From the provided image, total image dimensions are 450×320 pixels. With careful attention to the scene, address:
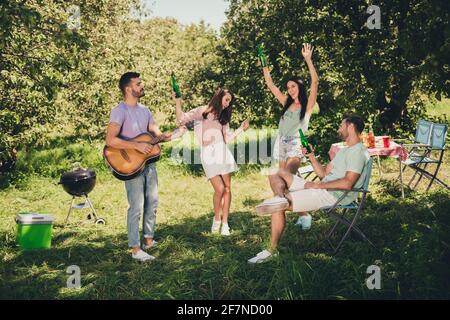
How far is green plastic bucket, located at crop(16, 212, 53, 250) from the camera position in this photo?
6324 mm

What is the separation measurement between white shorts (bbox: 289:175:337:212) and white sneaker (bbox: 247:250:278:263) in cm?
53

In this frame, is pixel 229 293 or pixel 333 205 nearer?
→ pixel 229 293

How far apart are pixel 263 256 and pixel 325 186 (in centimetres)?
102

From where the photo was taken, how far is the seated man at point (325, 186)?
535cm

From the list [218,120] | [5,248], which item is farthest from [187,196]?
[5,248]

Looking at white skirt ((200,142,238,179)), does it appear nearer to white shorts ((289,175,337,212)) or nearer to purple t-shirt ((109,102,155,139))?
purple t-shirt ((109,102,155,139))

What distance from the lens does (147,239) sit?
6.17 meters

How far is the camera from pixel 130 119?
559 cm

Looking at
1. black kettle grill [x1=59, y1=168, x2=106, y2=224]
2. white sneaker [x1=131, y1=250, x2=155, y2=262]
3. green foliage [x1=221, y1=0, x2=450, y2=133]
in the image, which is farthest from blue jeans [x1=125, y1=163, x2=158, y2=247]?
green foliage [x1=221, y1=0, x2=450, y2=133]

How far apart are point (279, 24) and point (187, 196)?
4.87m

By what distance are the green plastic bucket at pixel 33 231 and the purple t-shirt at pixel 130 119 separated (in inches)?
70.9

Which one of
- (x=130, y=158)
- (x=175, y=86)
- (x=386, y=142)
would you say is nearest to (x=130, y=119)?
(x=130, y=158)

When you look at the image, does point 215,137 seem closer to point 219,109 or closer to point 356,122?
point 219,109

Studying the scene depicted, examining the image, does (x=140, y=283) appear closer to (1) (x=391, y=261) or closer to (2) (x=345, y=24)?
(1) (x=391, y=261)
